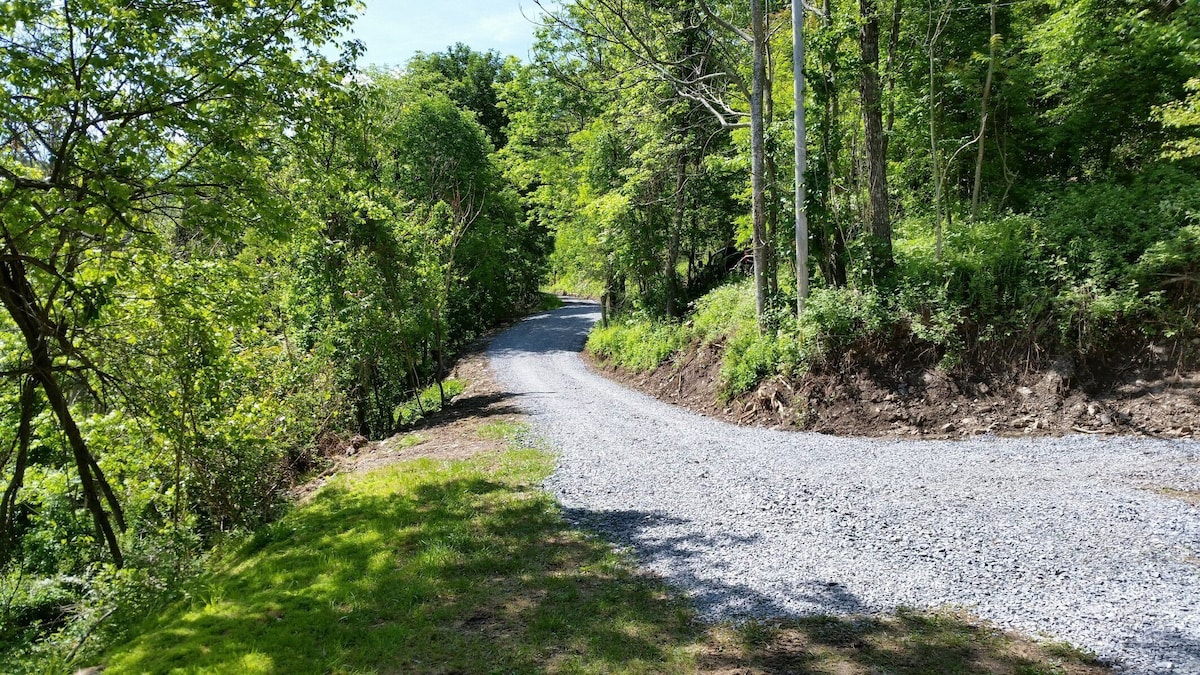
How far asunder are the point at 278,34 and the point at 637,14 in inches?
358

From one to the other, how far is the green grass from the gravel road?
0.55 m

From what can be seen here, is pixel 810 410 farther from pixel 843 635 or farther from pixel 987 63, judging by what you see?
pixel 987 63

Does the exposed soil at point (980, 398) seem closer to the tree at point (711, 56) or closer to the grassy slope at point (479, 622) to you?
the tree at point (711, 56)

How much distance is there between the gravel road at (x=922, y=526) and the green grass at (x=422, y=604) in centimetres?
55

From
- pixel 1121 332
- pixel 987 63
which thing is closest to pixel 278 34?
pixel 1121 332

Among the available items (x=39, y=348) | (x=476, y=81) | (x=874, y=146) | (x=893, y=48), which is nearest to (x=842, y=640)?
(x=39, y=348)

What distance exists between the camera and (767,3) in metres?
12.9

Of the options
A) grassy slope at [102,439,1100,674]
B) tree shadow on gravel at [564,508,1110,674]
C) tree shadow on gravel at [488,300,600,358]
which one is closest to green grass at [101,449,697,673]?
grassy slope at [102,439,1100,674]

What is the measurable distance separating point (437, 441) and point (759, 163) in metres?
8.06

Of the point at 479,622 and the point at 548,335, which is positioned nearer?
the point at 479,622

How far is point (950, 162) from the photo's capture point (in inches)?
483

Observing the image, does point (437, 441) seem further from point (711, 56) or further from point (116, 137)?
point (711, 56)

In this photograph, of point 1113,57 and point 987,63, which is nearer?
point 1113,57

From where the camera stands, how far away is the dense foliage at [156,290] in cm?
521
